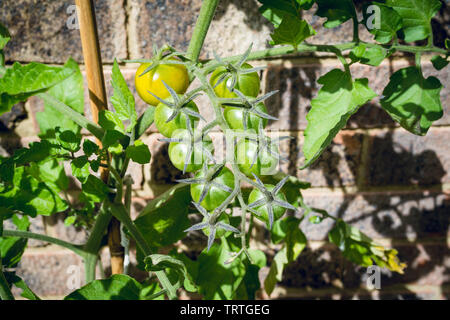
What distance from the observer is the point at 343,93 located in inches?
16.6

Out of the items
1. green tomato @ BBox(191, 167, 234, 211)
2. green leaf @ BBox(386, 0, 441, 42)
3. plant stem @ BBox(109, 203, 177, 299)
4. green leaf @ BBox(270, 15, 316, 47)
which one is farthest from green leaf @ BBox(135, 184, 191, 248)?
green leaf @ BBox(386, 0, 441, 42)

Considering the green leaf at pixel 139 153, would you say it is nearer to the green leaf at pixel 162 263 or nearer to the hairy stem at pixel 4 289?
the green leaf at pixel 162 263

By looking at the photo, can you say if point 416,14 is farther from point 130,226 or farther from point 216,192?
point 130,226

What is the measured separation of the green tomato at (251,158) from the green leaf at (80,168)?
0.17 meters

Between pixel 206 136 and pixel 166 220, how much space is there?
0.18 m

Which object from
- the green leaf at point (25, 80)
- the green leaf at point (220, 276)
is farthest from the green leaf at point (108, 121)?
the green leaf at point (220, 276)

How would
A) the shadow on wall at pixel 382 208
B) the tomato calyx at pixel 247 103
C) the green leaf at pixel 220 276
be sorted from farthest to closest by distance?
the shadow on wall at pixel 382 208, the green leaf at pixel 220 276, the tomato calyx at pixel 247 103

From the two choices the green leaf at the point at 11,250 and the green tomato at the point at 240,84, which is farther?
the green leaf at the point at 11,250

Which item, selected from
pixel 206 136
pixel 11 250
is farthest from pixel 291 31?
pixel 11 250

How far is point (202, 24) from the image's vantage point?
0.39m

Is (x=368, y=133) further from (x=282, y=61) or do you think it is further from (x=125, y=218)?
(x=125, y=218)

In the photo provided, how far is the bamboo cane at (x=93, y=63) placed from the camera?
15.8 inches

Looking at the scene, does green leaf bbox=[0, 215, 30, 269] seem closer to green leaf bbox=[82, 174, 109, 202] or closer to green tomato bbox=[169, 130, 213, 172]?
green leaf bbox=[82, 174, 109, 202]
